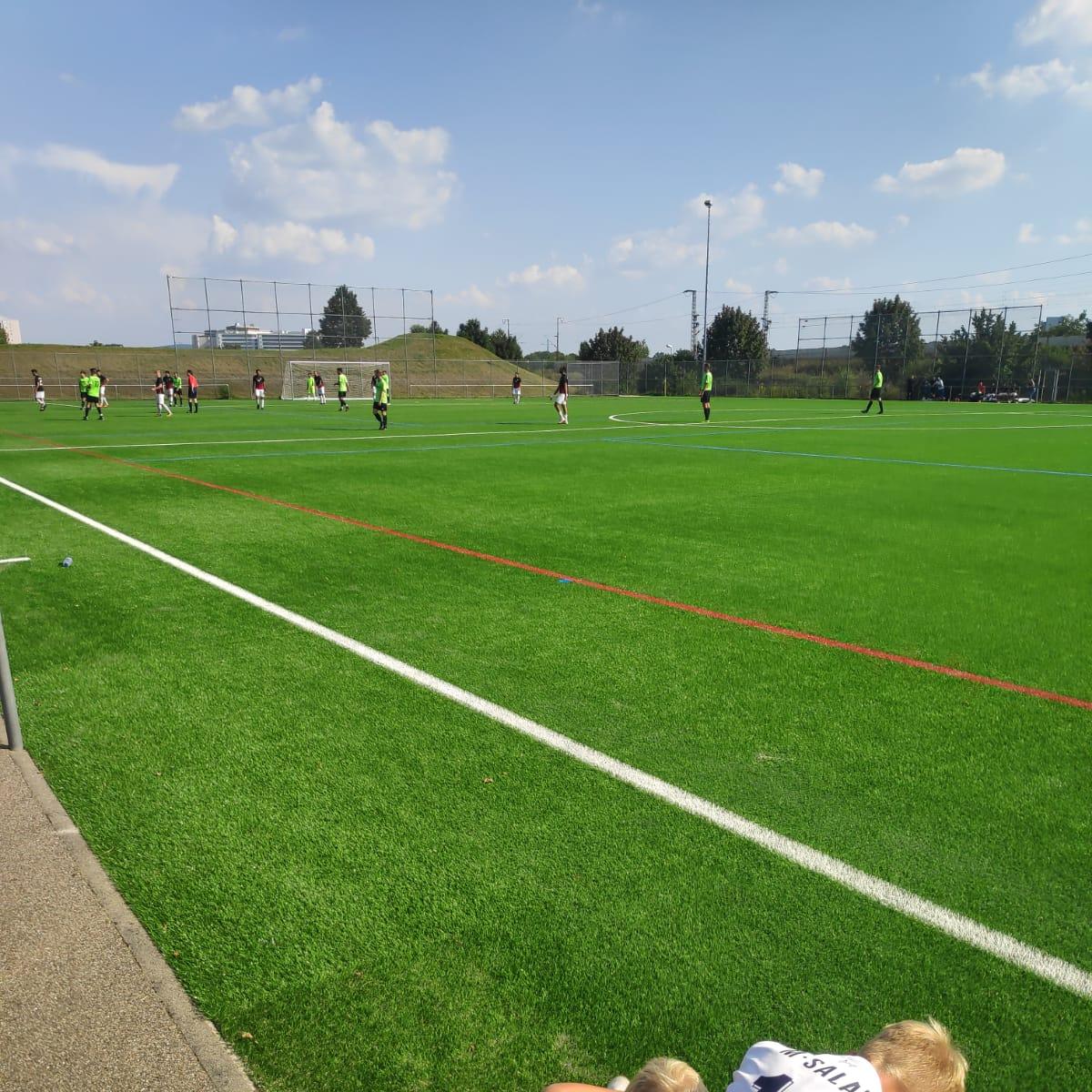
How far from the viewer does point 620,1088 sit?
2.06 m

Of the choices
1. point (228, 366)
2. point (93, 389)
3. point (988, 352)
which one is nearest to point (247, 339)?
point (228, 366)

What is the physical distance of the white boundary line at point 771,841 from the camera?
266cm

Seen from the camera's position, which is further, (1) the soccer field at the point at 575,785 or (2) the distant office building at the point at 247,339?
(2) the distant office building at the point at 247,339

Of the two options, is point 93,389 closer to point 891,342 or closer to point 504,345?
point 891,342

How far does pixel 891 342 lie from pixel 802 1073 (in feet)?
221

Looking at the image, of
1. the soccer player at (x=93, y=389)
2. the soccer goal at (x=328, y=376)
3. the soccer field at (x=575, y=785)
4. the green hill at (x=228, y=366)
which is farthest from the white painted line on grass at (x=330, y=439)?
the green hill at (x=228, y=366)

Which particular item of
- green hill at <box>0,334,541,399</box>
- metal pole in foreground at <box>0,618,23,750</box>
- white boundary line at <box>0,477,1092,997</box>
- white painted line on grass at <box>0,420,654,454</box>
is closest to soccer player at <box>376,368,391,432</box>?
white painted line on grass at <box>0,420,654,454</box>

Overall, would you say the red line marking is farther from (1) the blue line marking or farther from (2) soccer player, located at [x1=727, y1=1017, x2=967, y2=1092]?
(1) the blue line marking

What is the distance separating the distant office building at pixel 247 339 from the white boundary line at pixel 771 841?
2523 inches

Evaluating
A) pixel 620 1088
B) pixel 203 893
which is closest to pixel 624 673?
pixel 203 893

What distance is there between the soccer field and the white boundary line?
2 cm

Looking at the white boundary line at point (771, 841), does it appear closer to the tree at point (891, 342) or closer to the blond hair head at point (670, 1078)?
the blond hair head at point (670, 1078)

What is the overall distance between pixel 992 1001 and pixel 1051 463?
18235 millimetres

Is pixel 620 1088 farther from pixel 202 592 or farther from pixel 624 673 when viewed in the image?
pixel 202 592
